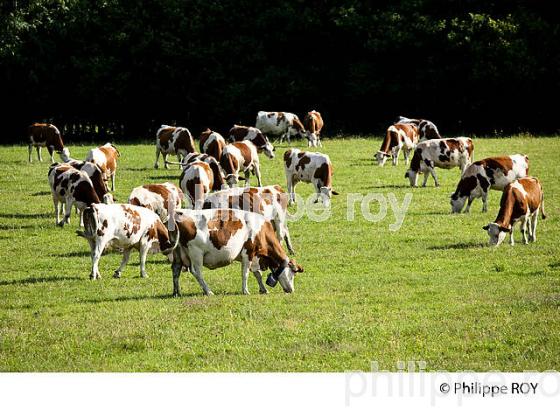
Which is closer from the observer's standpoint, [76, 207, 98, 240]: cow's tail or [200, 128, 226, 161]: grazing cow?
[76, 207, 98, 240]: cow's tail

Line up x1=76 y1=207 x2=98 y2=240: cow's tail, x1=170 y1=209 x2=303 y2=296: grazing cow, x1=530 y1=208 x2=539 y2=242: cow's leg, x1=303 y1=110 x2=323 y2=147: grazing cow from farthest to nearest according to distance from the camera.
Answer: x1=303 y1=110 x2=323 y2=147: grazing cow, x1=530 y1=208 x2=539 y2=242: cow's leg, x1=76 y1=207 x2=98 y2=240: cow's tail, x1=170 y1=209 x2=303 y2=296: grazing cow

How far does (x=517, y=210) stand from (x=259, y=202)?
17.4 ft

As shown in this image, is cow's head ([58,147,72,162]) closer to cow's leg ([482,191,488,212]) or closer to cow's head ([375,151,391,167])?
cow's head ([375,151,391,167])

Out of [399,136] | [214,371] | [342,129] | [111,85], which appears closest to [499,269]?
[214,371]

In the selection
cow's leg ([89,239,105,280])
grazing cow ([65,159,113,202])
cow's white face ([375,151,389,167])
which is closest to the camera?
cow's leg ([89,239,105,280])

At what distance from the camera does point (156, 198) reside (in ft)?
67.0

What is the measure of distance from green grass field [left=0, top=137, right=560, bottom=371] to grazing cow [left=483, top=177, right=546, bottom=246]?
0.37 m

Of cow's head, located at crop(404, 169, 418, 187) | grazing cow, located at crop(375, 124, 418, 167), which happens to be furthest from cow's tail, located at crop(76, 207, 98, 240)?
grazing cow, located at crop(375, 124, 418, 167)

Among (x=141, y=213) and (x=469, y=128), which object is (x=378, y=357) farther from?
(x=469, y=128)

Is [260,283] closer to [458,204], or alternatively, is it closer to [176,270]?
[176,270]

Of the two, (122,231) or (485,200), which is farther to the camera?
(485,200)

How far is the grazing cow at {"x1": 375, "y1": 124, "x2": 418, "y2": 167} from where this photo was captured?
110ft

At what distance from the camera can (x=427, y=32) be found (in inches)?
1891

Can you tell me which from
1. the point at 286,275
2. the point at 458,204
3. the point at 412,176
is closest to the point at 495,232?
the point at 458,204
